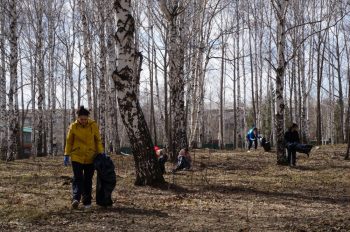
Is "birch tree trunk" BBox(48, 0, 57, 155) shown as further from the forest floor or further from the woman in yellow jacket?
the woman in yellow jacket

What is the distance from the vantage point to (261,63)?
35.3m

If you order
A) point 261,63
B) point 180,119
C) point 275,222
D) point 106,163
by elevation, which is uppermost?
point 261,63

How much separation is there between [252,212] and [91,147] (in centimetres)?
268

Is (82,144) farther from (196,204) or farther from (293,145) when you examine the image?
(293,145)

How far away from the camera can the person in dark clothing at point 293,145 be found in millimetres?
13070

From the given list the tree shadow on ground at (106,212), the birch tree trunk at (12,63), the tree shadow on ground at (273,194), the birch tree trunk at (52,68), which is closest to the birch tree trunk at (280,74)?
the tree shadow on ground at (273,194)

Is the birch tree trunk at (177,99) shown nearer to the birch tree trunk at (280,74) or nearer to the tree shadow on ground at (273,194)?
the birch tree trunk at (280,74)

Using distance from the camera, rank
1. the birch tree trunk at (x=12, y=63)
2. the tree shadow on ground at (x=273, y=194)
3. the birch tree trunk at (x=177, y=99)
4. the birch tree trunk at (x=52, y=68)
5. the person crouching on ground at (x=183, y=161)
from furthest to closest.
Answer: the birch tree trunk at (x=52, y=68), the birch tree trunk at (x=12, y=63), the birch tree trunk at (x=177, y=99), the person crouching on ground at (x=183, y=161), the tree shadow on ground at (x=273, y=194)

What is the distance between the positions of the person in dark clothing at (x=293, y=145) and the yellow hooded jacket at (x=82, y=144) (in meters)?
7.89

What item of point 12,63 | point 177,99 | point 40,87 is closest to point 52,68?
point 40,87

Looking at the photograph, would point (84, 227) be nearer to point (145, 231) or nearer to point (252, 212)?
point (145, 231)

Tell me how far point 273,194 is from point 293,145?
5056mm

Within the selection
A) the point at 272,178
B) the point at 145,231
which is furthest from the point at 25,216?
the point at 272,178

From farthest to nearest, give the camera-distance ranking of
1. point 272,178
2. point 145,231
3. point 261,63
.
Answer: point 261,63, point 272,178, point 145,231
